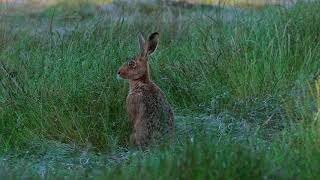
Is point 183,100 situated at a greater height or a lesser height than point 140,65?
lesser

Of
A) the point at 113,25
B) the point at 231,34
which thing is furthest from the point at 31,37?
the point at 231,34

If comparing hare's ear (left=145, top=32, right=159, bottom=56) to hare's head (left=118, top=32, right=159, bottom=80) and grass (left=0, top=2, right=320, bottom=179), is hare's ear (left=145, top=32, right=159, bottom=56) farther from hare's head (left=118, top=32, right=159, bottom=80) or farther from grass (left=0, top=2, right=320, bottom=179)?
grass (left=0, top=2, right=320, bottom=179)

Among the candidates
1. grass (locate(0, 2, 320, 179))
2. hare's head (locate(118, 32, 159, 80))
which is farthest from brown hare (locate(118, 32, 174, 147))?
grass (locate(0, 2, 320, 179))

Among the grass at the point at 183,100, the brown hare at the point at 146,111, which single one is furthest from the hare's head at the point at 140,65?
the grass at the point at 183,100

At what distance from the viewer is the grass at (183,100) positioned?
470 cm

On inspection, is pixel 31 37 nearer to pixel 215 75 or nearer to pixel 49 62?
pixel 49 62

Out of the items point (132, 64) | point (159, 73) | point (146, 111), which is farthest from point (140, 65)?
point (159, 73)

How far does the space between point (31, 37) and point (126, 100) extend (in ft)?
9.56

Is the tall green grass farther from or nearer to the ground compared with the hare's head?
nearer to the ground

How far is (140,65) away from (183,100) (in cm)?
58

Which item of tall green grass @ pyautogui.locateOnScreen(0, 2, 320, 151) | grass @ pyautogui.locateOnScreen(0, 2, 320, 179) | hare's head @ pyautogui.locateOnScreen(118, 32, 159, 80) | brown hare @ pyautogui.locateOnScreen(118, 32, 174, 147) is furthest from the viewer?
hare's head @ pyautogui.locateOnScreen(118, 32, 159, 80)

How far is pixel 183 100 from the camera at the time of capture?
7043 millimetres

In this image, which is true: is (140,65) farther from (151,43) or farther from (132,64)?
(151,43)

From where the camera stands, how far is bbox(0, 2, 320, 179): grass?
15.4 ft
